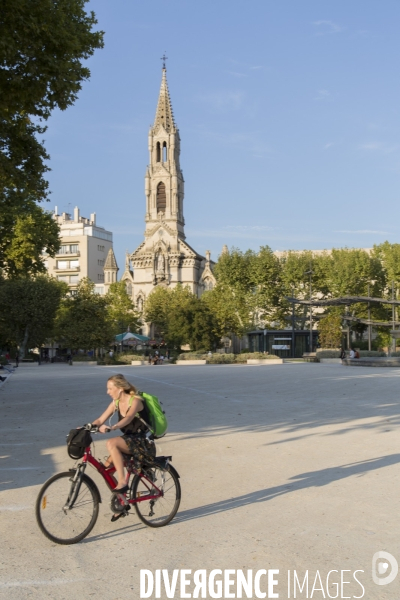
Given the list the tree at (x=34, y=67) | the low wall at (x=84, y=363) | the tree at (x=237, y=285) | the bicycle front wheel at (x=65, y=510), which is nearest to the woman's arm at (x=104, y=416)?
the bicycle front wheel at (x=65, y=510)

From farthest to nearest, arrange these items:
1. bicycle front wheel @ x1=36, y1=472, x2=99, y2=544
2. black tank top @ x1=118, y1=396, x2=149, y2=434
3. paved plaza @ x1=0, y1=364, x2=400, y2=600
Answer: black tank top @ x1=118, y1=396, x2=149, y2=434 < bicycle front wheel @ x1=36, y1=472, x2=99, y2=544 < paved plaza @ x1=0, y1=364, x2=400, y2=600

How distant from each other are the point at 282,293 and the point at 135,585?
81.1m

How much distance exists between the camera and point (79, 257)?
118 m

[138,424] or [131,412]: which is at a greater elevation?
[131,412]

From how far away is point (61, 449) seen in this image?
10.8 meters

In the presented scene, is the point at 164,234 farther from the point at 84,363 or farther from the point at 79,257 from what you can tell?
the point at 84,363

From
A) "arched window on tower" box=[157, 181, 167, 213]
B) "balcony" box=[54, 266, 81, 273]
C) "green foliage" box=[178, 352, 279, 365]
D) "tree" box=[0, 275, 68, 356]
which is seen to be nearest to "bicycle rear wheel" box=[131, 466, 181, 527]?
"green foliage" box=[178, 352, 279, 365]

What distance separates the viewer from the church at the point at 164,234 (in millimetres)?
100000

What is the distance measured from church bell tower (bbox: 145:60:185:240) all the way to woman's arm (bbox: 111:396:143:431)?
3740 inches

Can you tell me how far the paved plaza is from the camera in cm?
516

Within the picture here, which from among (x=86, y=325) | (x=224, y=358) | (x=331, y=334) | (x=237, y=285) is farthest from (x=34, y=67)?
(x=237, y=285)

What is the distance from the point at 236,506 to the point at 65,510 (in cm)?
192

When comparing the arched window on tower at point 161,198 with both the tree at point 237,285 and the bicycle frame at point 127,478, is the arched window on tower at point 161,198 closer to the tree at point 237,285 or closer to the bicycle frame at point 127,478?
the tree at point 237,285

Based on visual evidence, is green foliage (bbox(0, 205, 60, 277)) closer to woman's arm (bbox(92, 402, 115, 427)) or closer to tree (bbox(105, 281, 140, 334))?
woman's arm (bbox(92, 402, 115, 427))
